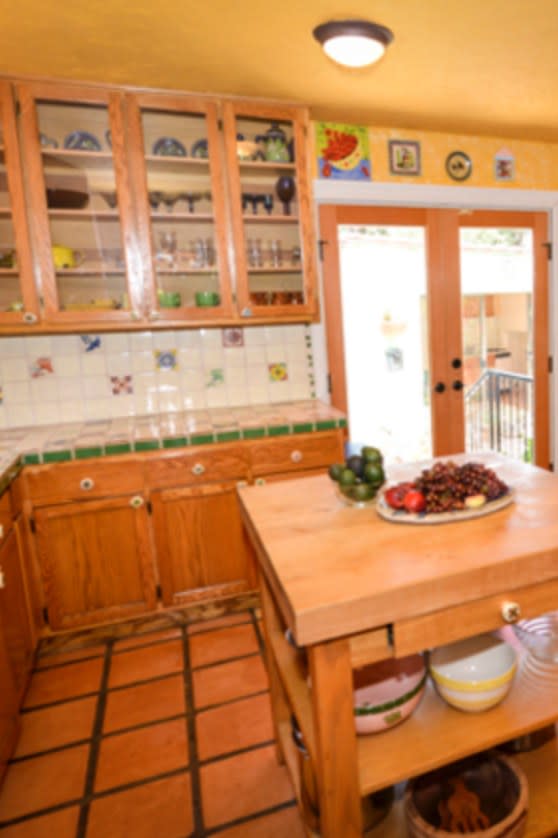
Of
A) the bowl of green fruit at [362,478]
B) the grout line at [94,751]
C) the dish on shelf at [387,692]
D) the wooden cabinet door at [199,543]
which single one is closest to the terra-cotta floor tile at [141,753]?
the grout line at [94,751]

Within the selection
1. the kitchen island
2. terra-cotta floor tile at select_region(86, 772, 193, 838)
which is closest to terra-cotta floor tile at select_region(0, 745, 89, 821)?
terra-cotta floor tile at select_region(86, 772, 193, 838)

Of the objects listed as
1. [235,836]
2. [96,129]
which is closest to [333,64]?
[96,129]

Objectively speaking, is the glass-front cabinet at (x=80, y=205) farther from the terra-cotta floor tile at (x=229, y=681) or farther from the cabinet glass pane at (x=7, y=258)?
the terra-cotta floor tile at (x=229, y=681)

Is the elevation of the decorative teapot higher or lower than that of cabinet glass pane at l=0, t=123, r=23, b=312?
higher

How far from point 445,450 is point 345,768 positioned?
2610 millimetres

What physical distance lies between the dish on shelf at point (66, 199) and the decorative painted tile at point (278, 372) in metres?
1.26

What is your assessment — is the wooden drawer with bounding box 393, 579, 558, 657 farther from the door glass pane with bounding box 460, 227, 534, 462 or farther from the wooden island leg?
the door glass pane with bounding box 460, 227, 534, 462

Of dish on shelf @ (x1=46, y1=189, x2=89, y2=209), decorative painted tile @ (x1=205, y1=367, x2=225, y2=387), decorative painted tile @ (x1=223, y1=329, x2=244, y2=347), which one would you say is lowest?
decorative painted tile @ (x1=205, y1=367, x2=225, y2=387)

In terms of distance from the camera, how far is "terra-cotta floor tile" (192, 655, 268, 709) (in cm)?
179

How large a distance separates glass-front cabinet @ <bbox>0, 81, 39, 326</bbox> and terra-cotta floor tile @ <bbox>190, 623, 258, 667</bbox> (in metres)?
1.64

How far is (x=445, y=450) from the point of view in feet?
10.8

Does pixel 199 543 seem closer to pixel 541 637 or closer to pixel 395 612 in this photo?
pixel 541 637

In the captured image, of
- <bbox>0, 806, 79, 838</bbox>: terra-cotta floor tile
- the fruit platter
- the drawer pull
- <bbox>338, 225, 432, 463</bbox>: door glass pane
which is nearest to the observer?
the drawer pull

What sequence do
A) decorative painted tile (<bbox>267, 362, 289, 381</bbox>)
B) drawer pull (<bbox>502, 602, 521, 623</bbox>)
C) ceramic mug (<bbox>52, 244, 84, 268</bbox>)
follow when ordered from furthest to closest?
decorative painted tile (<bbox>267, 362, 289, 381</bbox>) → ceramic mug (<bbox>52, 244, 84, 268</bbox>) → drawer pull (<bbox>502, 602, 521, 623</bbox>)
